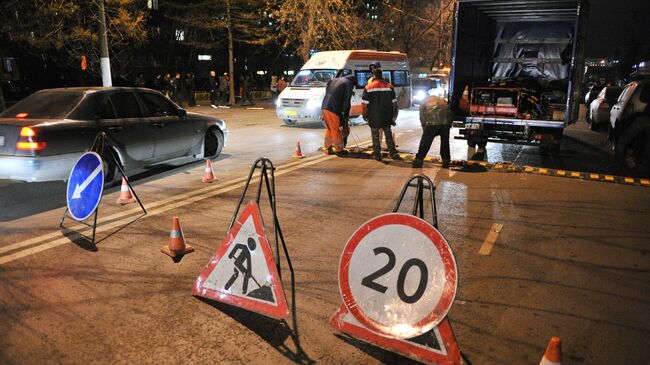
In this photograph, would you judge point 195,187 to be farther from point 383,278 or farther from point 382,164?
point 383,278

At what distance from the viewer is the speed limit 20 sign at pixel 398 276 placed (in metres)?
3.04

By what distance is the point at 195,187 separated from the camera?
8039 mm

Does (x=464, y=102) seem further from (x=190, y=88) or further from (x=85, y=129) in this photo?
(x=190, y=88)

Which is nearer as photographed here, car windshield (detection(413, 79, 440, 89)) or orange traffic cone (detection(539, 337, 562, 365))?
orange traffic cone (detection(539, 337, 562, 365))

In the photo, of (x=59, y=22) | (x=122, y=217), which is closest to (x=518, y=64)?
(x=122, y=217)

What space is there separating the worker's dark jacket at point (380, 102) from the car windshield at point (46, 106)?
5.41 metres

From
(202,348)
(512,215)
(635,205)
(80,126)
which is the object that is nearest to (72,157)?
(80,126)

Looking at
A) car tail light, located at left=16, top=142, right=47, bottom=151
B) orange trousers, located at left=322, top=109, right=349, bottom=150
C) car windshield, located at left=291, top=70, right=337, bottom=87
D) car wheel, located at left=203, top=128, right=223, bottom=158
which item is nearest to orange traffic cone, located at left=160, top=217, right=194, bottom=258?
car tail light, located at left=16, top=142, right=47, bottom=151

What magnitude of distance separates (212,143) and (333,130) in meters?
2.74

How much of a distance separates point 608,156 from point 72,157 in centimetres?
1158

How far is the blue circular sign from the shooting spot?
5.23 meters

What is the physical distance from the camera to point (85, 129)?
285 inches

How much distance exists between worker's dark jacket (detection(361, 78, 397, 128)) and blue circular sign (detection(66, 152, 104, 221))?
19.6ft

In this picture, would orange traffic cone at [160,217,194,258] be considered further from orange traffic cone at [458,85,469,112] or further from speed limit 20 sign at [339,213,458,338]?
orange traffic cone at [458,85,469,112]
